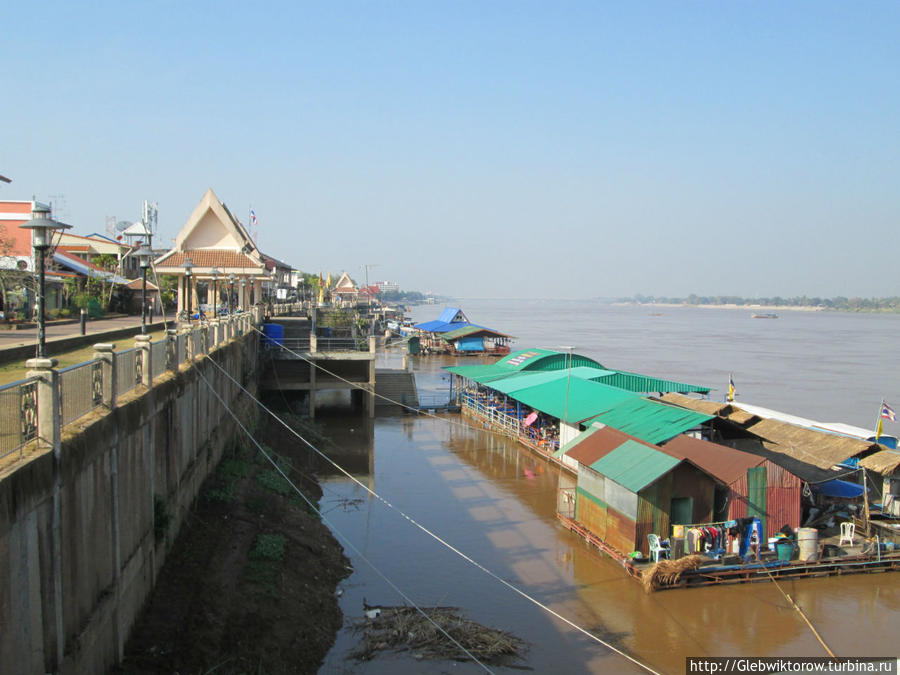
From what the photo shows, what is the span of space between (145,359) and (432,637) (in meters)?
6.94

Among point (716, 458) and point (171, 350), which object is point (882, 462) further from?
point (171, 350)

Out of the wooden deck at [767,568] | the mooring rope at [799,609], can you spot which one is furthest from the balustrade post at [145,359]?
the mooring rope at [799,609]

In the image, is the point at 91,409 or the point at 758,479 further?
the point at 758,479

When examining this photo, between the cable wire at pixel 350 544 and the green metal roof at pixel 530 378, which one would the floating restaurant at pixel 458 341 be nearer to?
the green metal roof at pixel 530 378

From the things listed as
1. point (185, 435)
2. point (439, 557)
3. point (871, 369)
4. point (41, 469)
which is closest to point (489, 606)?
point (439, 557)

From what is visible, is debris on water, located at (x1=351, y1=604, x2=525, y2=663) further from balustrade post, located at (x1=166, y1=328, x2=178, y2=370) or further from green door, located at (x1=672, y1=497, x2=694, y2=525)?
balustrade post, located at (x1=166, y1=328, x2=178, y2=370)

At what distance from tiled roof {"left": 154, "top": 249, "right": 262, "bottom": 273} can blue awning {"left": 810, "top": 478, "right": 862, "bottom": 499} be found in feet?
83.1

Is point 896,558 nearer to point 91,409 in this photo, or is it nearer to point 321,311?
point 91,409

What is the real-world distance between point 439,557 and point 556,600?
333 centimetres

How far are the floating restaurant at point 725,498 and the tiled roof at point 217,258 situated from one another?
18.8 metres

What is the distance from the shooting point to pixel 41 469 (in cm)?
664

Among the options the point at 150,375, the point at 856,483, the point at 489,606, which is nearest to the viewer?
the point at 150,375

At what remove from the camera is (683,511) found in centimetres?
1673

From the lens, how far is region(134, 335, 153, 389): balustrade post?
11.2 m
